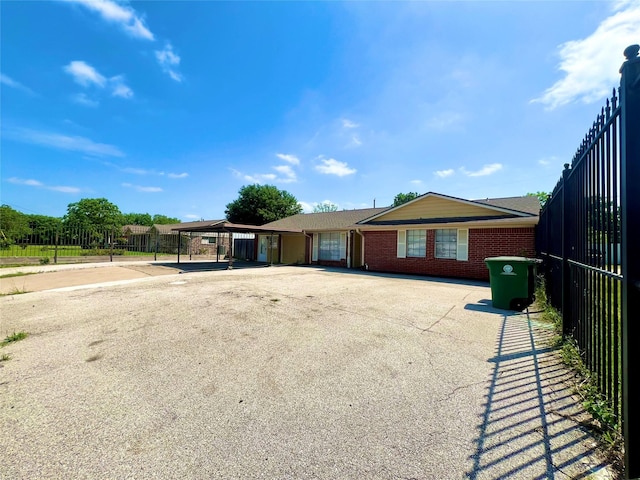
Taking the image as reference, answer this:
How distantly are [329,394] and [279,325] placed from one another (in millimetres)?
2445

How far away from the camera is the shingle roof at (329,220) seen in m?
18.5

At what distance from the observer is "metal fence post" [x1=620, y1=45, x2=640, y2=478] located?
164 centimetres

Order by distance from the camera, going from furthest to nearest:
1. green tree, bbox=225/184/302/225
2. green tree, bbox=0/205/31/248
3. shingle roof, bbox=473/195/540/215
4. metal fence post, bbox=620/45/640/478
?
green tree, bbox=225/184/302/225
green tree, bbox=0/205/31/248
shingle roof, bbox=473/195/540/215
metal fence post, bbox=620/45/640/478

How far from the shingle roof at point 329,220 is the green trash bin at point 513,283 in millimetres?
10626

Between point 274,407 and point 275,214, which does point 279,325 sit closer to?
point 274,407

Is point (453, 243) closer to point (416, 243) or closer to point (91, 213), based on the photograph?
point (416, 243)

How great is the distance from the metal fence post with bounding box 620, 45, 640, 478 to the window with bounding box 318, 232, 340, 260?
16.6m

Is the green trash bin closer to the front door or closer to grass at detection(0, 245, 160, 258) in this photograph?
the front door

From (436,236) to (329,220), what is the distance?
8678 millimetres

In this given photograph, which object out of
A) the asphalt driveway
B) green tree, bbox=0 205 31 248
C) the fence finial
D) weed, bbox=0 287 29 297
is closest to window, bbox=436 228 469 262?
the asphalt driveway

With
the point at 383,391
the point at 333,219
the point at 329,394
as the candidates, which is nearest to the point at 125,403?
the point at 329,394

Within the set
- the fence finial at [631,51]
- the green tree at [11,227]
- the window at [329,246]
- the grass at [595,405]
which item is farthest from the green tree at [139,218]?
the fence finial at [631,51]

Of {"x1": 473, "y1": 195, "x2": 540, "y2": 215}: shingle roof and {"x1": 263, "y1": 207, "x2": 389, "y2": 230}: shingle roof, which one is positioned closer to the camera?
{"x1": 473, "y1": 195, "x2": 540, "y2": 215}: shingle roof

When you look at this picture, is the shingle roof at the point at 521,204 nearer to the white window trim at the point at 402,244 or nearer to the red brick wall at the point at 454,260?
the red brick wall at the point at 454,260
